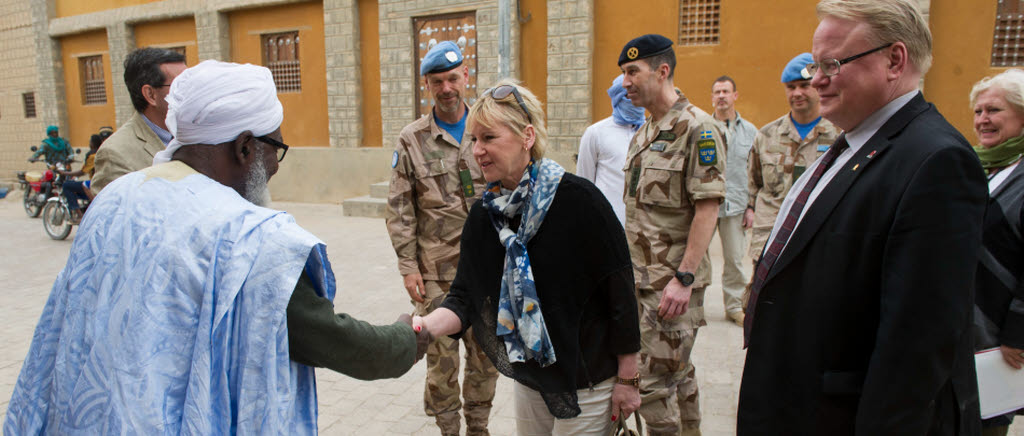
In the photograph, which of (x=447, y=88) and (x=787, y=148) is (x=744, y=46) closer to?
(x=787, y=148)

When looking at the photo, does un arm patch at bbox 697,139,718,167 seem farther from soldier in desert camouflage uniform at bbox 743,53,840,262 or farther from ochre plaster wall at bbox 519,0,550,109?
ochre plaster wall at bbox 519,0,550,109

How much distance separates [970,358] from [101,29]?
1953cm

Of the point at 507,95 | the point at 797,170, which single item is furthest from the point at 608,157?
the point at 507,95

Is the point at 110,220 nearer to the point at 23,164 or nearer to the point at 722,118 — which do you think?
the point at 722,118

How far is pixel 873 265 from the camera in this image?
1429mm

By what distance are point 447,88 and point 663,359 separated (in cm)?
176

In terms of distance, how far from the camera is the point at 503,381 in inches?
171

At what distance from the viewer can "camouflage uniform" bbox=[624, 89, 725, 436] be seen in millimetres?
2943

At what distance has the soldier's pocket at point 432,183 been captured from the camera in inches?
133

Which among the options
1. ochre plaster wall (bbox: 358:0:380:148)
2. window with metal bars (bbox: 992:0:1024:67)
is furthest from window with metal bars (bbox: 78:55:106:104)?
window with metal bars (bbox: 992:0:1024:67)

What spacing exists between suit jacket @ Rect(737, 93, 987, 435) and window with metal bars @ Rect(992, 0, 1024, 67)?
7.71 meters

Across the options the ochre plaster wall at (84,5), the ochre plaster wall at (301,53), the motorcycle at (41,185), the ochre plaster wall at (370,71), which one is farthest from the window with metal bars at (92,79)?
the ochre plaster wall at (370,71)

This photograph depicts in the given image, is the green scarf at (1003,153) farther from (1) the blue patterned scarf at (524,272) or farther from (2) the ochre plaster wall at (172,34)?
(2) the ochre plaster wall at (172,34)

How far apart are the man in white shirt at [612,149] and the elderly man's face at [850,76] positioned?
2.26 m
